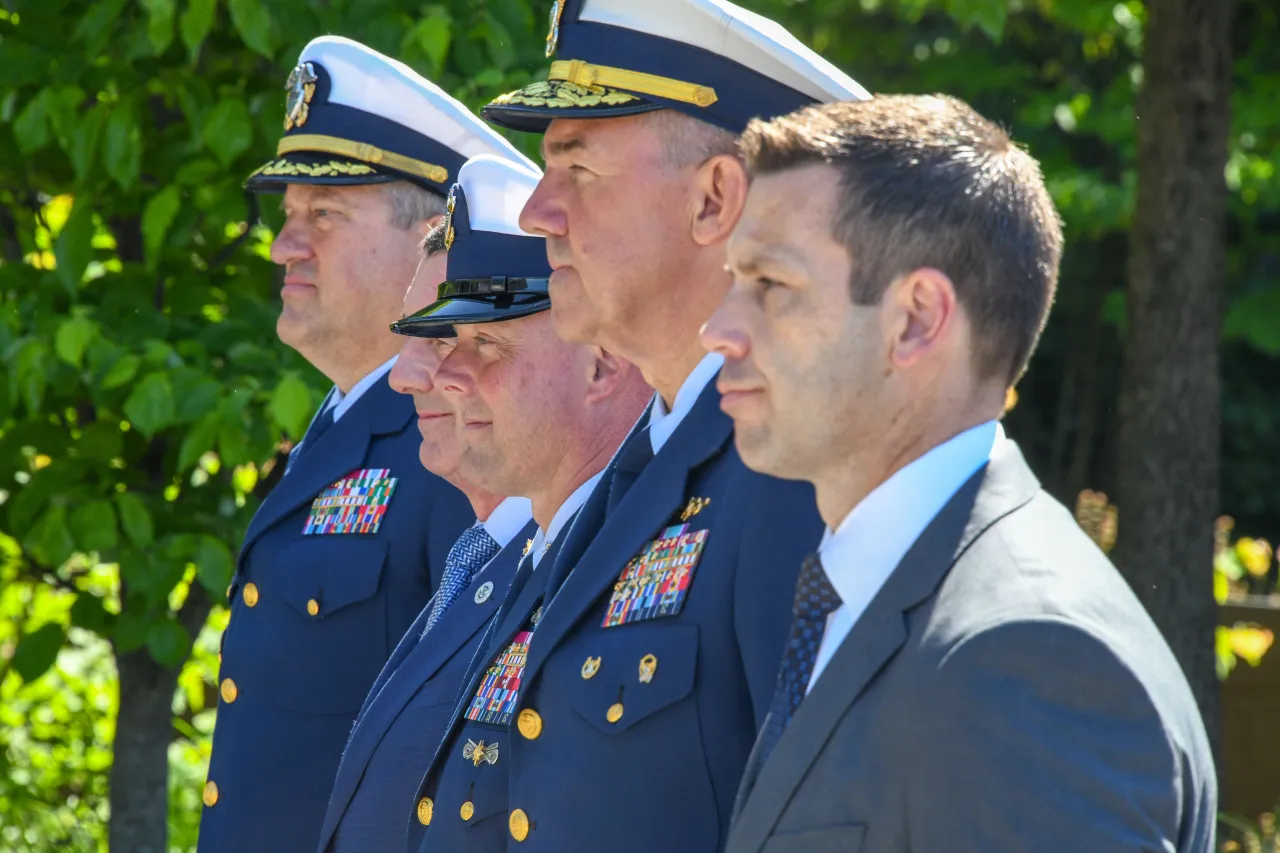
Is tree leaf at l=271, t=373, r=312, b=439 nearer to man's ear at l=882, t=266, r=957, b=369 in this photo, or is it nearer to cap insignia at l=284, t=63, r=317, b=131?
cap insignia at l=284, t=63, r=317, b=131

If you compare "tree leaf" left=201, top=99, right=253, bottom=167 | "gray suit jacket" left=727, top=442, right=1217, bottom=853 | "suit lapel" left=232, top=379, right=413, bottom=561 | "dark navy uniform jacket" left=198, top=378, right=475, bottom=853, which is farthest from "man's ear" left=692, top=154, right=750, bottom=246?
"tree leaf" left=201, top=99, right=253, bottom=167

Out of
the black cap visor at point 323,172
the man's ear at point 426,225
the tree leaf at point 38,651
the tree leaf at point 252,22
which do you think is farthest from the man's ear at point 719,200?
the tree leaf at point 38,651

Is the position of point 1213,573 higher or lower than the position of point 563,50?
lower

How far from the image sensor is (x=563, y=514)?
2881 millimetres

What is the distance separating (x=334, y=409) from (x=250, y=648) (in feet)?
1.98

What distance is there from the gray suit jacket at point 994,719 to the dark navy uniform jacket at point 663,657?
45 centimetres

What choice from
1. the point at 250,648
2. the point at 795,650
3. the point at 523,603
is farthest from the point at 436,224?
the point at 795,650

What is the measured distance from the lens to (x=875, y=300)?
A: 5.76 feet

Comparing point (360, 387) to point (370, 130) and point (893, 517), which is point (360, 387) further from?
point (893, 517)

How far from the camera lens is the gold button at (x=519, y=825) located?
2.33 metres

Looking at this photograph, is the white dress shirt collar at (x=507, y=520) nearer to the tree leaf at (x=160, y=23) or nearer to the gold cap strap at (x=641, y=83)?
the gold cap strap at (x=641, y=83)

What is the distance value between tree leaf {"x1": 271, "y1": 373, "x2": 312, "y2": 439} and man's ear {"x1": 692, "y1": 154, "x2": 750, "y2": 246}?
1864 mm

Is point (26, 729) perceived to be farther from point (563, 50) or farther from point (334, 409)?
point (563, 50)

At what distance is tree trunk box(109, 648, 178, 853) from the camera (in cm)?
522
